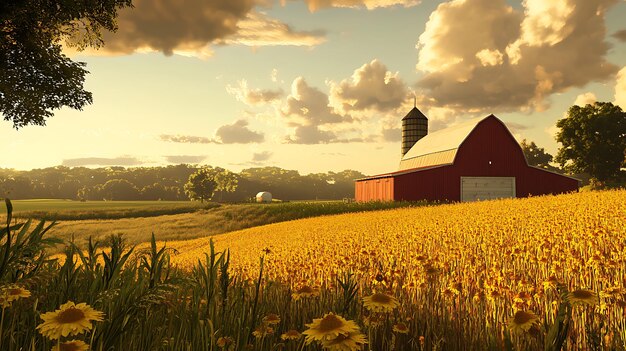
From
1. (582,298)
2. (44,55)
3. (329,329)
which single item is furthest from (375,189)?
(329,329)

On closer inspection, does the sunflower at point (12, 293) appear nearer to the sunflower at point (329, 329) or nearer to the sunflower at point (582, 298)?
the sunflower at point (329, 329)

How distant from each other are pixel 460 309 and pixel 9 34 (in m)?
19.8

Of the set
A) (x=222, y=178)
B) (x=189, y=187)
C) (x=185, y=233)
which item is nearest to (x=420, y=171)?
(x=185, y=233)

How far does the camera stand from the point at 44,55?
18.0 metres

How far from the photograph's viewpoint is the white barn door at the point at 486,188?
40.2 meters

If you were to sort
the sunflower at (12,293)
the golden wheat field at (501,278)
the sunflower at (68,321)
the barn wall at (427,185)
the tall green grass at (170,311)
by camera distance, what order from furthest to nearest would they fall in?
1. the barn wall at (427,185)
2. the golden wheat field at (501,278)
3. the tall green grass at (170,311)
4. the sunflower at (12,293)
5. the sunflower at (68,321)

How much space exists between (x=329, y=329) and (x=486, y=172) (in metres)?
42.7

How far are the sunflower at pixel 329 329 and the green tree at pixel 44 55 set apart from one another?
17.7m

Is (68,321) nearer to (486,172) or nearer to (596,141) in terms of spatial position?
(486,172)

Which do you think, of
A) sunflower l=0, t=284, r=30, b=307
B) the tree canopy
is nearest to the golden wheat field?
sunflower l=0, t=284, r=30, b=307

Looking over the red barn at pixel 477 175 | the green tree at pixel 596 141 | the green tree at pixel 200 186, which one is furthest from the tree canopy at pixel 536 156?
the green tree at pixel 200 186

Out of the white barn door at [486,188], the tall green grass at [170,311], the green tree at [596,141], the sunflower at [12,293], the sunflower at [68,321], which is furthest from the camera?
the green tree at [596,141]

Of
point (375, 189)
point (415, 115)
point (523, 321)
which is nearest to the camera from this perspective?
point (523, 321)

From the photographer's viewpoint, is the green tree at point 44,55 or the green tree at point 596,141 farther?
the green tree at point 596,141
